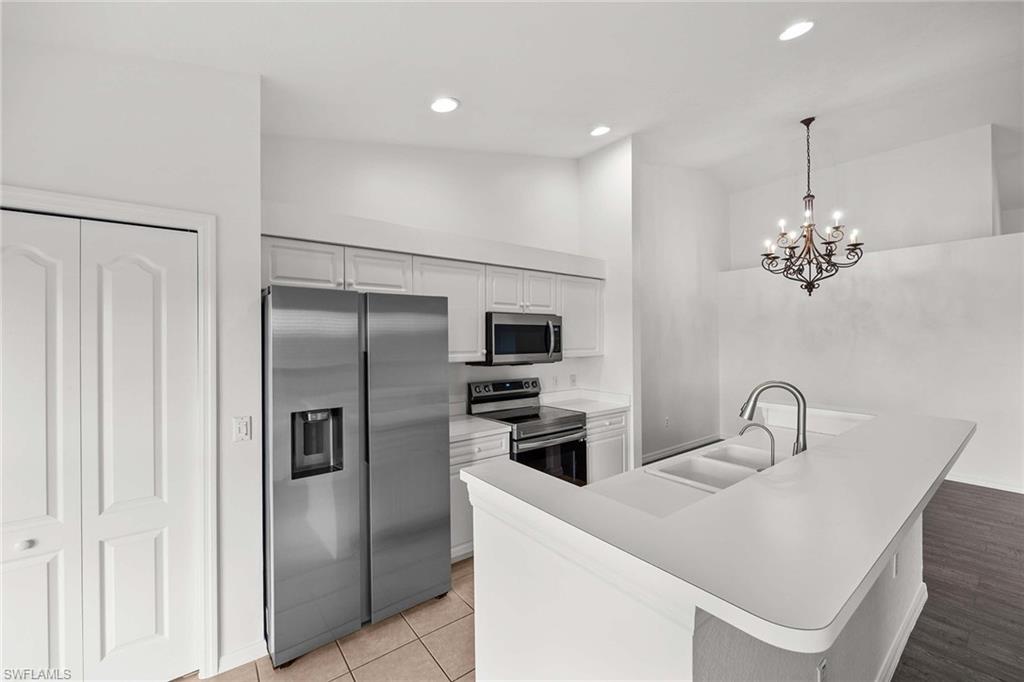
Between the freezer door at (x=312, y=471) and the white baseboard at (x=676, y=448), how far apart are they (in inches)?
134

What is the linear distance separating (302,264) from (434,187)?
4.62 ft

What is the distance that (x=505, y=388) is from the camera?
11.9 feet

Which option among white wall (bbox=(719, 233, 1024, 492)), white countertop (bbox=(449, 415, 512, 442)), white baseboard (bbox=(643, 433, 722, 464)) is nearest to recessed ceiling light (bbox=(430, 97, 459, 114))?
white countertop (bbox=(449, 415, 512, 442))

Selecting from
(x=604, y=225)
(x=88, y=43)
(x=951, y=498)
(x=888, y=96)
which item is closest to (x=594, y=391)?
(x=604, y=225)

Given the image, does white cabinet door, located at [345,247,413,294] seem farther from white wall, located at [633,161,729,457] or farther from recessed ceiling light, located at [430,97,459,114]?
white wall, located at [633,161,729,457]

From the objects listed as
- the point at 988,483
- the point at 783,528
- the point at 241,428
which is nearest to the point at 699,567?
the point at 783,528

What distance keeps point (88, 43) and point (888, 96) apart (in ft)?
17.3

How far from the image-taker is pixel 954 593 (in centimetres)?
243

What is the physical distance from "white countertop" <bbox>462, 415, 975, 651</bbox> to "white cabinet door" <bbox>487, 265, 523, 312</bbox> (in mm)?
2001

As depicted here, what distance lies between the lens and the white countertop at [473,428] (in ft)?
9.29

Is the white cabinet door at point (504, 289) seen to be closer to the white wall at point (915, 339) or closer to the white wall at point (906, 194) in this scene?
the white wall at point (915, 339)

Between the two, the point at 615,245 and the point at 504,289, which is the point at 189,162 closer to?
the point at 504,289

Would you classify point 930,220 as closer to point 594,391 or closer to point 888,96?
point 888,96

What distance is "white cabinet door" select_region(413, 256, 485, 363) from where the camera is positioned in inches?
117
